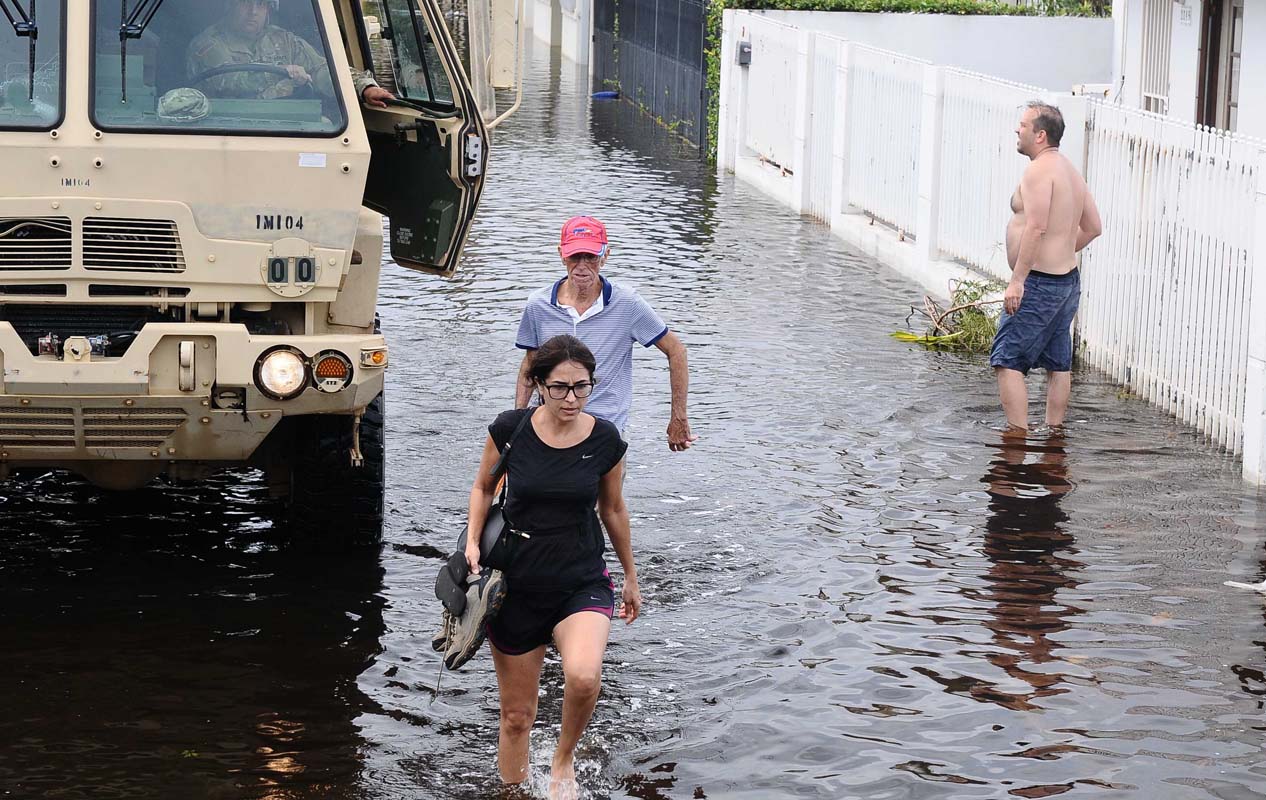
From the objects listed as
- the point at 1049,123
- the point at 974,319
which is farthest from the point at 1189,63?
the point at 1049,123

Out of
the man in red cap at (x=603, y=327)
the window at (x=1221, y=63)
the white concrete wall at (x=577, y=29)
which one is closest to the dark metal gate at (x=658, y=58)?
the white concrete wall at (x=577, y=29)

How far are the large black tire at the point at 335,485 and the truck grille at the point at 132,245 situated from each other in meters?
1.01

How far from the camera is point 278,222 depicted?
741cm

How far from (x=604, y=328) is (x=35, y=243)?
2.19 meters

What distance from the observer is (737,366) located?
12508 millimetres

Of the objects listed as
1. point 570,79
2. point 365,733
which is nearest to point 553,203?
point 365,733

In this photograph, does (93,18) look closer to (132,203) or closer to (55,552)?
(132,203)

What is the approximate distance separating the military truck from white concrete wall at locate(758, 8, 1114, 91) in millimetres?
15835

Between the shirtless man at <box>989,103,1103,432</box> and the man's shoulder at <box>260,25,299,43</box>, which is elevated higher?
the man's shoulder at <box>260,25,299,43</box>

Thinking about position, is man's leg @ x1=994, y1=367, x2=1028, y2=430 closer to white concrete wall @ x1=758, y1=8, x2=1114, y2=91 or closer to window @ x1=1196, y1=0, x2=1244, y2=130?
window @ x1=1196, y1=0, x2=1244, y2=130

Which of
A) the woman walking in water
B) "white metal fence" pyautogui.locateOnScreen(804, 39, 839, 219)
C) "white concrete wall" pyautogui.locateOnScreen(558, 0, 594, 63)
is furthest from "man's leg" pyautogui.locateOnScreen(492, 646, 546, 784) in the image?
"white concrete wall" pyautogui.locateOnScreen(558, 0, 594, 63)

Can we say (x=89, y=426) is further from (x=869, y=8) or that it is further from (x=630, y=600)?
(x=869, y=8)

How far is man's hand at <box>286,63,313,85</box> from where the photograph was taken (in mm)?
7684

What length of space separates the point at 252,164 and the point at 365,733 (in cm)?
235
